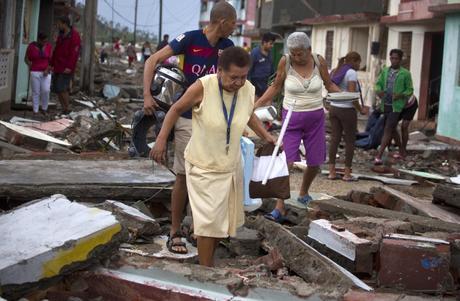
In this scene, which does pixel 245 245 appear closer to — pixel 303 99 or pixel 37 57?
pixel 303 99

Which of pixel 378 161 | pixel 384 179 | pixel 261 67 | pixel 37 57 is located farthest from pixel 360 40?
pixel 384 179

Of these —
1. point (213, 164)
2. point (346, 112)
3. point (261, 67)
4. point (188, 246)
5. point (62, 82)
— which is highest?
point (261, 67)

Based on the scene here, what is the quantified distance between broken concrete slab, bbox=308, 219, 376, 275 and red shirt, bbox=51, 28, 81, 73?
10.7 m

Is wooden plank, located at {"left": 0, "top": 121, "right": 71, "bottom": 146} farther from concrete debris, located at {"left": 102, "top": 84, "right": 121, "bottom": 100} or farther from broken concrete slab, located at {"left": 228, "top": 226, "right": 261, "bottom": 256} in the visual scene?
concrete debris, located at {"left": 102, "top": 84, "right": 121, "bottom": 100}

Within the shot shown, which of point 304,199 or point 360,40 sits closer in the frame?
point 304,199

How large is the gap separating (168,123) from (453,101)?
42.3 feet

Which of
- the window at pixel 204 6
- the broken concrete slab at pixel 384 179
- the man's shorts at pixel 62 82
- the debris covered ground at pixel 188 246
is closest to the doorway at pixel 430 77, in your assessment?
Result: the man's shorts at pixel 62 82

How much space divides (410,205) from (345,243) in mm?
1837

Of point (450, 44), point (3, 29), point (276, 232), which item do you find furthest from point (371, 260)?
point (450, 44)

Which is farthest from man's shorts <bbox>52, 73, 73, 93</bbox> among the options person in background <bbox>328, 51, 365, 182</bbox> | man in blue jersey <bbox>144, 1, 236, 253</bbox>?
man in blue jersey <bbox>144, 1, 236, 253</bbox>

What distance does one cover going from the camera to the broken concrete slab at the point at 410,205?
20.9ft

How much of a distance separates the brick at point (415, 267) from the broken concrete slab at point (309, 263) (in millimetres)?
240

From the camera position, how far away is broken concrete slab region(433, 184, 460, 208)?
6582mm

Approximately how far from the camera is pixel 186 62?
18.0ft
